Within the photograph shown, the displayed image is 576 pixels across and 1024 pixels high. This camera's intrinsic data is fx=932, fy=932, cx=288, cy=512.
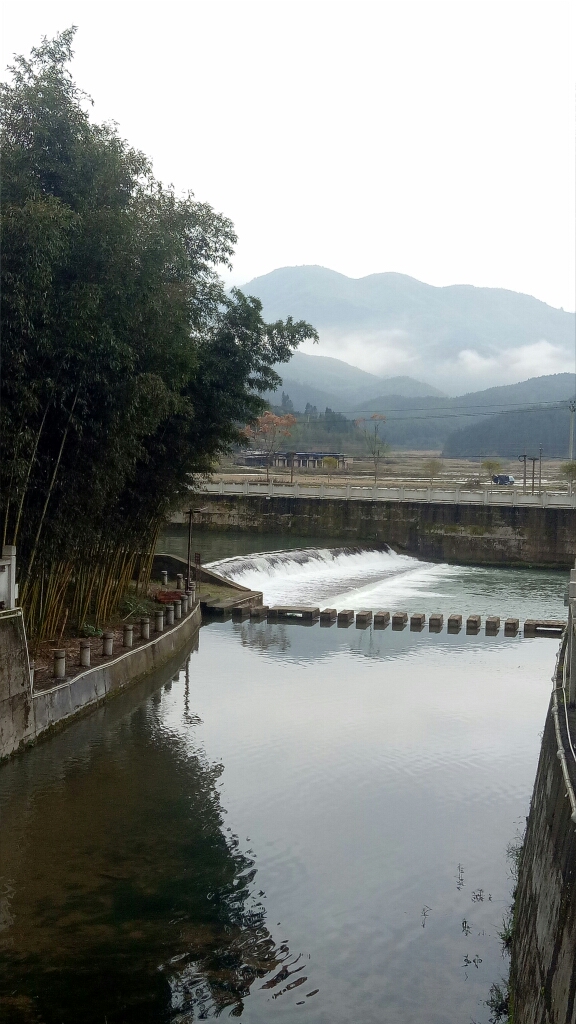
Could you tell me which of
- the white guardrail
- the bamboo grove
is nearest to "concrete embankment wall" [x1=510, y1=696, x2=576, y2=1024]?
the bamboo grove

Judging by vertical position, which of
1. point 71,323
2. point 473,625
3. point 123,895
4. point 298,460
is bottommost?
point 123,895

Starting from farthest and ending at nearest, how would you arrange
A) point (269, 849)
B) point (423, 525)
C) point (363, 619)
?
1. point (423, 525)
2. point (363, 619)
3. point (269, 849)

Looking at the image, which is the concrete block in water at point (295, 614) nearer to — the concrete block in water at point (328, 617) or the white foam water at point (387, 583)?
the concrete block in water at point (328, 617)

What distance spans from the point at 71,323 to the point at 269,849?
605 cm

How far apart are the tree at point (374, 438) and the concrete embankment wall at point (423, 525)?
45640 mm

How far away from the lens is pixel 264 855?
8.37 metres

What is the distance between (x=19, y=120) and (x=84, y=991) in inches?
368

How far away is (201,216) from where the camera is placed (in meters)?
15.9

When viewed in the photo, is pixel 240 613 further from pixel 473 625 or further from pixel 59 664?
pixel 59 664

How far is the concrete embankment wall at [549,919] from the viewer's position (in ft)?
14.3

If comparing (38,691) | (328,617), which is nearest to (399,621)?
(328,617)

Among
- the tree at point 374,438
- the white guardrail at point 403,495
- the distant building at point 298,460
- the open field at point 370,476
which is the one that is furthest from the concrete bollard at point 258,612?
the distant building at point 298,460

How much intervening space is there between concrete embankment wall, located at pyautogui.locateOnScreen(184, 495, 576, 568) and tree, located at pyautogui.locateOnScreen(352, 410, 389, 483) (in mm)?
45640

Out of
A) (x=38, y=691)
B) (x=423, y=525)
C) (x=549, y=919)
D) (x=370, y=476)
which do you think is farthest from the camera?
(x=370, y=476)
